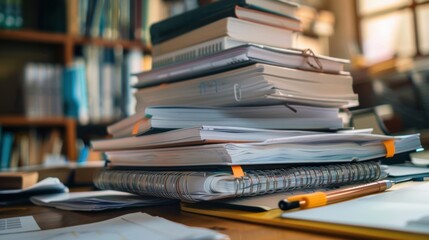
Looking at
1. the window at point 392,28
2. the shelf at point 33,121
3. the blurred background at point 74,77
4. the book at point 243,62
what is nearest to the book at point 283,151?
the book at point 243,62

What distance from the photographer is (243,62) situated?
59cm

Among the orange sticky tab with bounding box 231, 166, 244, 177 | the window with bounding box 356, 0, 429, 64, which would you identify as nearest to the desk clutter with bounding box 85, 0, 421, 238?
the orange sticky tab with bounding box 231, 166, 244, 177

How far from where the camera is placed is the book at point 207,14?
667 mm

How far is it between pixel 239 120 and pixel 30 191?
0.41m

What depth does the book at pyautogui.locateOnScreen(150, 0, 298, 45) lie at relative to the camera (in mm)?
667

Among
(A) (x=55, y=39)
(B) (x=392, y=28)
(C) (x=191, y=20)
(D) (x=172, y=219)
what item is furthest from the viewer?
(B) (x=392, y=28)

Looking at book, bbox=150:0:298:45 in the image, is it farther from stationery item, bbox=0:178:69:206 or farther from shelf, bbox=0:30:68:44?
shelf, bbox=0:30:68:44

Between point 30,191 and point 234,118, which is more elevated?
point 234,118

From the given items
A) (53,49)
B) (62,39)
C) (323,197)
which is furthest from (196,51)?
(53,49)

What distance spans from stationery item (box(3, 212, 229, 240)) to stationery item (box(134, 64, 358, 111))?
0.21 metres

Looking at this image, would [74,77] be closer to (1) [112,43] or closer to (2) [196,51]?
(1) [112,43]

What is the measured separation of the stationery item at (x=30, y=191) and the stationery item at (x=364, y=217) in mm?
354

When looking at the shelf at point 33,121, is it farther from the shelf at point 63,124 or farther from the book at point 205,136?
the book at point 205,136

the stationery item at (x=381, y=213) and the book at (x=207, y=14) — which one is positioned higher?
the book at (x=207, y=14)
